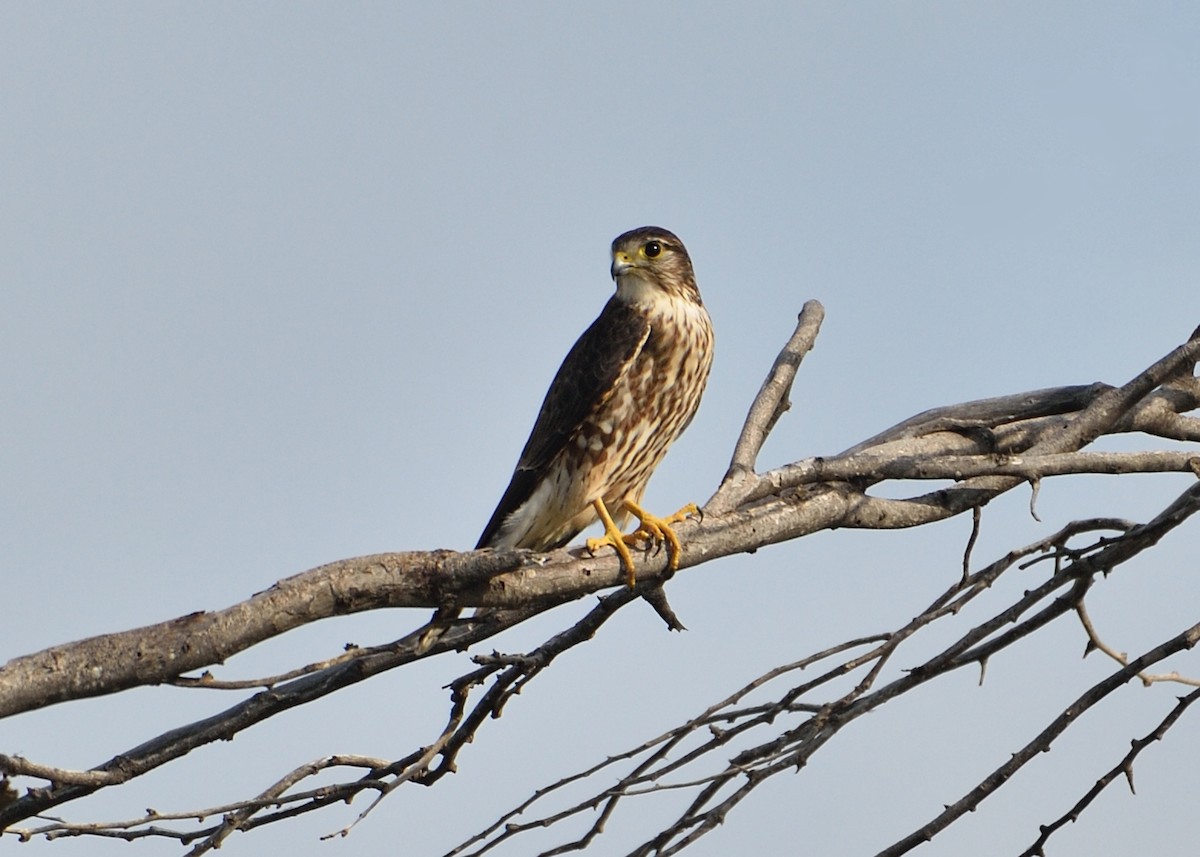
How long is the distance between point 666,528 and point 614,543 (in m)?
0.16

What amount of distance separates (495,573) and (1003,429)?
1979 millimetres

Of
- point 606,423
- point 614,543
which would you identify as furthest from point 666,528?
point 606,423

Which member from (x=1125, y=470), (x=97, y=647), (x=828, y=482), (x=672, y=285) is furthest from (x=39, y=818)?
(x=672, y=285)

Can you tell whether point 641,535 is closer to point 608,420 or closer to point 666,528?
point 666,528

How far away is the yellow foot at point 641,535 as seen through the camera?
3792 millimetres

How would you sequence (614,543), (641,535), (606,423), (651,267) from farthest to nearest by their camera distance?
(651,267), (606,423), (641,535), (614,543)

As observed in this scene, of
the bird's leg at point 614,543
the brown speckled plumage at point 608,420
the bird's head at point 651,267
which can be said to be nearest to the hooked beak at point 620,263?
the bird's head at point 651,267

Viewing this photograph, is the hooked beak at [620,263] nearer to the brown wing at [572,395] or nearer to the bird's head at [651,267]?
the bird's head at [651,267]

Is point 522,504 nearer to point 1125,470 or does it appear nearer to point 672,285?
point 672,285

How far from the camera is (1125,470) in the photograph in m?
3.98

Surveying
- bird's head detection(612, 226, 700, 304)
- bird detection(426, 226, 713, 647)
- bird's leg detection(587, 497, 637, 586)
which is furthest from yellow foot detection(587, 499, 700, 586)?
bird's head detection(612, 226, 700, 304)

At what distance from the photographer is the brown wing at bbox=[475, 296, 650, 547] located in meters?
5.20

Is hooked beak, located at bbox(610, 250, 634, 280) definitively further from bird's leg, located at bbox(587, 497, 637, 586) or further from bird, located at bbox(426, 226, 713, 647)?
bird's leg, located at bbox(587, 497, 637, 586)

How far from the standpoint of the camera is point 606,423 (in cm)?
522
